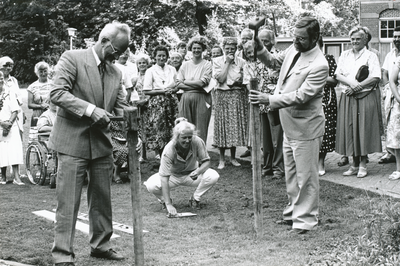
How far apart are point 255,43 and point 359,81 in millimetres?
3236

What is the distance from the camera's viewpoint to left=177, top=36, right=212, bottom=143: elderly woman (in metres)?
10.8

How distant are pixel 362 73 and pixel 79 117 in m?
5.44

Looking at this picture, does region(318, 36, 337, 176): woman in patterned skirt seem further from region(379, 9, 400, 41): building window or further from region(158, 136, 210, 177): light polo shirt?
region(379, 9, 400, 41): building window

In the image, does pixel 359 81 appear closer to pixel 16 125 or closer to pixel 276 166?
pixel 276 166

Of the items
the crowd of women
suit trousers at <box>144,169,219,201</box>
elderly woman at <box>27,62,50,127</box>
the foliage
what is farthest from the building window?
suit trousers at <box>144,169,219,201</box>

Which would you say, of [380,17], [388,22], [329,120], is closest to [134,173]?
[329,120]

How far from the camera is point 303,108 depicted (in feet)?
22.1

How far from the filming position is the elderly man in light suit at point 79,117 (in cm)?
540

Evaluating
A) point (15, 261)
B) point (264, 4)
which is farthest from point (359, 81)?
point (264, 4)

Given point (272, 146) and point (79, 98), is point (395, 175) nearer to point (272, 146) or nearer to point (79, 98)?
point (272, 146)

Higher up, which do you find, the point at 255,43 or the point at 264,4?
the point at 264,4

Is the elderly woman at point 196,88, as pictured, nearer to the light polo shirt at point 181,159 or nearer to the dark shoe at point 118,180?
the dark shoe at point 118,180

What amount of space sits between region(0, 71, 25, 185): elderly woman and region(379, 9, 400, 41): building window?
82.9 ft

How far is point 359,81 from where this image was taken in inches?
375
